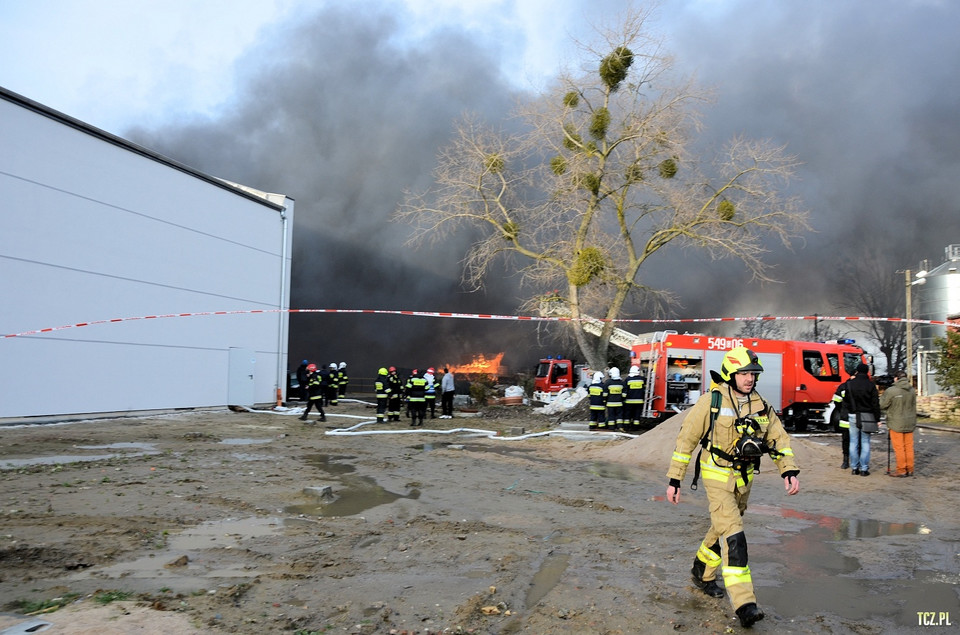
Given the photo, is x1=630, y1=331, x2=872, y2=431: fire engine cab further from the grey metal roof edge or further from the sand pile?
the grey metal roof edge

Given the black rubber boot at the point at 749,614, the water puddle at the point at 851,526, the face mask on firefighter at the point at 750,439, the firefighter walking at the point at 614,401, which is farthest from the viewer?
the firefighter walking at the point at 614,401

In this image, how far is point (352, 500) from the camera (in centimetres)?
800

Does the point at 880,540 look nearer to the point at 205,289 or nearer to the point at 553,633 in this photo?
the point at 553,633

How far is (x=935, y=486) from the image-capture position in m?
9.85

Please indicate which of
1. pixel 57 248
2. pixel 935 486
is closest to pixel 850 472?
pixel 935 486

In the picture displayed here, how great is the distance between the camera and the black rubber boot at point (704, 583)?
15.3 ft

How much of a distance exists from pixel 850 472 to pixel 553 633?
9081mm

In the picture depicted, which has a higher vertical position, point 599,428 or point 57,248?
point 57,248

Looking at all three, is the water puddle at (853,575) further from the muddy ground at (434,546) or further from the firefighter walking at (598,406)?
the firefighter walking at (598,406)

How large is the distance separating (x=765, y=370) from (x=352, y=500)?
14535 mm

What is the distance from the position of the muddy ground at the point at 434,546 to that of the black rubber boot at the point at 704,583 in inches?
2.9

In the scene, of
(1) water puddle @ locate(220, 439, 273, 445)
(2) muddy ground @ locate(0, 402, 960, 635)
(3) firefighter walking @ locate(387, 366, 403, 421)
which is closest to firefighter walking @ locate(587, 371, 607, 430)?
(3) firefighter walking @ locate(387, 366, 403, 421)
